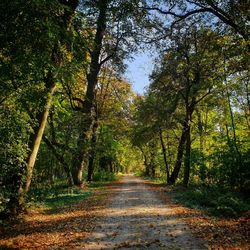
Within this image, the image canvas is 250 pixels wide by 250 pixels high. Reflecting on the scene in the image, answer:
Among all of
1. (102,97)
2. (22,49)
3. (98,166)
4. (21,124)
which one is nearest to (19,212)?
(21,124)

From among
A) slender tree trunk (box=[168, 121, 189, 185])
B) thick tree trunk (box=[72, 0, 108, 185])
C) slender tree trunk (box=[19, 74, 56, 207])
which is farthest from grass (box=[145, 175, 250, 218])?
slender tree trunk (box=[168, 121, 189, 185])

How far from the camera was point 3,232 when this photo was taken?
31.5ft

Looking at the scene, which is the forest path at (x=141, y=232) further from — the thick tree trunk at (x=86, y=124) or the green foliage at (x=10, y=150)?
the thick tree trunk at (x=86, y=124)

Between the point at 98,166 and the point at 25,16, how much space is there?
38514 millimetres

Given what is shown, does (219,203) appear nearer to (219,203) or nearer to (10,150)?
(219,203)

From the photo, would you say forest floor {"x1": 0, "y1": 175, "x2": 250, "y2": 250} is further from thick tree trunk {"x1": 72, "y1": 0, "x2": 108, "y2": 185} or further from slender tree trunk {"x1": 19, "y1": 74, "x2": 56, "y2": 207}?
thick tree trunk {"x1": 72, "y1": 0, "x2": 108, "y2": 185}

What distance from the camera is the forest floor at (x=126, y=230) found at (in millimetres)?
7781

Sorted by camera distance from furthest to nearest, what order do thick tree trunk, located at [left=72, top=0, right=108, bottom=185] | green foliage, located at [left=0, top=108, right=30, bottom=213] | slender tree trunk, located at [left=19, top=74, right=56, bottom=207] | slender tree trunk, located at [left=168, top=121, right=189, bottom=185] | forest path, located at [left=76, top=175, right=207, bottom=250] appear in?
slender tree trunk, located at [left=168, top=121, right=189, bottom=185] → thick tree trunk, located at [left=72, top=0, right=108, bottom=185] → slender tree trunk, located at [left=19, top=74, right=56, bottom=207] → green foliage, located at [left=0, top=108, right=30, bottom=213] → forest path, located at [left=76, top=175, right=207, bottom=250]

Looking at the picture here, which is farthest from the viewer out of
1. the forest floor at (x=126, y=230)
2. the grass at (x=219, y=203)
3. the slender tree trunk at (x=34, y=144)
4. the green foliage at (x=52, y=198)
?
the green foliage at (x=52, y=198)

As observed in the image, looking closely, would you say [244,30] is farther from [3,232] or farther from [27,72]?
[3,232]

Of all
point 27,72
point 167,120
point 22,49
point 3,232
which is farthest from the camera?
point 167,120

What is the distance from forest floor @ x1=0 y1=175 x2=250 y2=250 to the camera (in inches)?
306

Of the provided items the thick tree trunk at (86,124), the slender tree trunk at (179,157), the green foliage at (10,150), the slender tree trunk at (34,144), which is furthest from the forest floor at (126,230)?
the slender tree trunk at (179,157)

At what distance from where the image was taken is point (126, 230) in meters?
9.18
